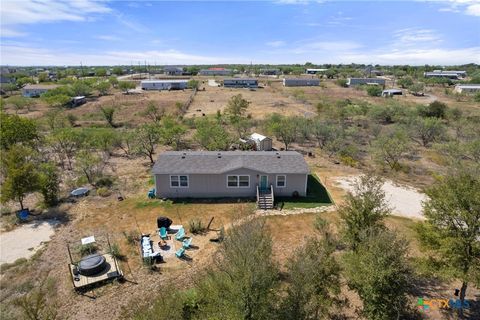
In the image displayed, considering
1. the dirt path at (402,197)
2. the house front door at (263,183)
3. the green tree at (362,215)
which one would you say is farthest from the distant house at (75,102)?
the green tree at (362,215)

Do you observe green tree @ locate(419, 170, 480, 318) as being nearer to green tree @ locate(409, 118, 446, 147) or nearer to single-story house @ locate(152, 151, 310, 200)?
single-story house @ locate(152, 151, 310, 200)

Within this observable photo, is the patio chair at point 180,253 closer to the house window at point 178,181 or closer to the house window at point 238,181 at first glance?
the house window at point 178,181

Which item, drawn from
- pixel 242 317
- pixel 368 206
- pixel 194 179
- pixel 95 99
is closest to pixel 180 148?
pixel 194 179

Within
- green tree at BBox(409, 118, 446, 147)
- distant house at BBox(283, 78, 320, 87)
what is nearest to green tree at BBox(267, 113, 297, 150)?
green tree at BBox(409, 118, 446, 147)


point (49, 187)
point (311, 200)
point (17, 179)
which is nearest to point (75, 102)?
point (49, 187)

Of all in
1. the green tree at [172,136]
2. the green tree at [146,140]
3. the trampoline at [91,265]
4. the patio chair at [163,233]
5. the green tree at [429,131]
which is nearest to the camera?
the trampoline at [91,265]
